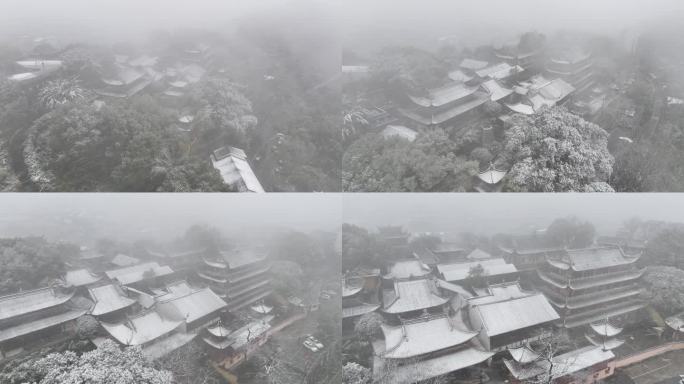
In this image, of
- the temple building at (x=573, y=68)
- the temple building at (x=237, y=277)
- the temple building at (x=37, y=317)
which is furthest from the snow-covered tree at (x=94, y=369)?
the temple building at (x=573, y=68)

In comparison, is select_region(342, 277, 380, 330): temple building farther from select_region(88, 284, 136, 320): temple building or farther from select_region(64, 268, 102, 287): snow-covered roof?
select_region(64, 268, 102, 287): snow-covered roof

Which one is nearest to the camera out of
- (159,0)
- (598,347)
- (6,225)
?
(6,225)

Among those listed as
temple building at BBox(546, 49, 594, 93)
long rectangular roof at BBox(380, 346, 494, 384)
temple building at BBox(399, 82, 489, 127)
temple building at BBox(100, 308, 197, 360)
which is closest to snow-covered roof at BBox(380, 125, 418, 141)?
temple building at BBox(399, 82, 489, 127)

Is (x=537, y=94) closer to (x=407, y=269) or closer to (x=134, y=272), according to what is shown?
(x=407, y=269)

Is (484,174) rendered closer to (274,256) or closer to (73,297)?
(274,256)

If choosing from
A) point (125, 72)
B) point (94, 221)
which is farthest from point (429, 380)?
point (125, 72)

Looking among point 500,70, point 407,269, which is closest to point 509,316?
point 407,269
